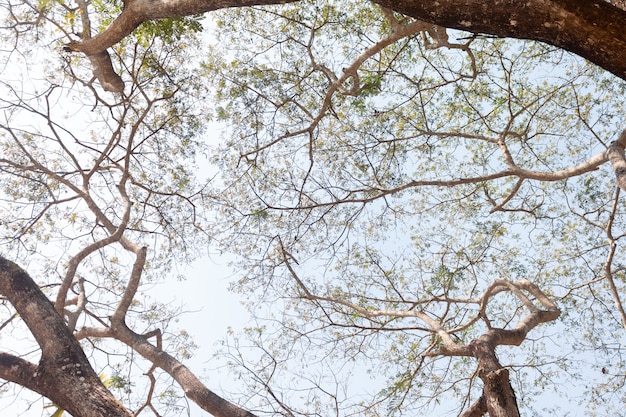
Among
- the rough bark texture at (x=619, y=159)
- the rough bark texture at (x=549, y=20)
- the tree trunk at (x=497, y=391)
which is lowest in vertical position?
the tree trunk at (x=497, y=391)

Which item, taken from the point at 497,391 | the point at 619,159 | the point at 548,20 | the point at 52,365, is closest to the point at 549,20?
the point at 548,20

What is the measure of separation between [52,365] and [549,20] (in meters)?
2.66

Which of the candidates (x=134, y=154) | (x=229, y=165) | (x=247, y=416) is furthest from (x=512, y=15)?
(x=134, y=154)

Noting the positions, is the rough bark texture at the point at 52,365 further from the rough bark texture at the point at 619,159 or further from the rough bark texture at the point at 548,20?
the rough bark texture at the point at 619,159

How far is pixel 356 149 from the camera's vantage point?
6.12 meters

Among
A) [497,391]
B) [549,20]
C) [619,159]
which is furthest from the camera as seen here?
[619,159]

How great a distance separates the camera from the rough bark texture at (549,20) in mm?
1844

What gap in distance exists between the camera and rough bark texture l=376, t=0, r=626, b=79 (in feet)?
6.05

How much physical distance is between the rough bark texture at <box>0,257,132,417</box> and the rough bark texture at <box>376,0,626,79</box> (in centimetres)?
215

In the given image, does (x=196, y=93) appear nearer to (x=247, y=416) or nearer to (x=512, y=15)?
(x=247, y=416)

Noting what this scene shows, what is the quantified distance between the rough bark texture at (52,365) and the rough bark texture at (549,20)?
215 centimetres

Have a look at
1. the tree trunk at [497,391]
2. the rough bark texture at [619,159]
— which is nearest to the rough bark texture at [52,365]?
the tree trunk at [497,391]

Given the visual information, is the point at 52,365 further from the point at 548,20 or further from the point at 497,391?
the point at 548,20

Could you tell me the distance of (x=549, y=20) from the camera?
1.86 meters
